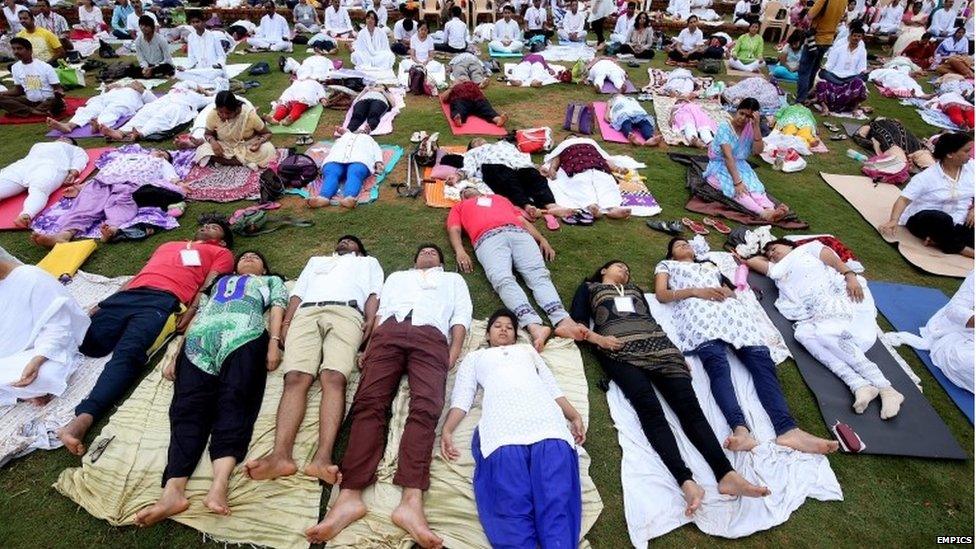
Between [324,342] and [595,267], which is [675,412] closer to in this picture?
[595,267]

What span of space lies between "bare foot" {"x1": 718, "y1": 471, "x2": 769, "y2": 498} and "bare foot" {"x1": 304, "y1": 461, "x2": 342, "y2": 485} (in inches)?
104

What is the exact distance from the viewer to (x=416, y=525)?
10.0 ft

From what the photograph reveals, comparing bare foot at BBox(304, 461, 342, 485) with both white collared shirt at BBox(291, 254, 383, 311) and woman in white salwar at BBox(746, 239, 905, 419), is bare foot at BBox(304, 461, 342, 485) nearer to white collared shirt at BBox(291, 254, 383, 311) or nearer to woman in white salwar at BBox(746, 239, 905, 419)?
white collared shirt at BBox(291, 254, 383, 311)

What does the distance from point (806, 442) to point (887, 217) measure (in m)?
5.04

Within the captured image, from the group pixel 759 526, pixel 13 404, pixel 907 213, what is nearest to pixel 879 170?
pixel 907 213

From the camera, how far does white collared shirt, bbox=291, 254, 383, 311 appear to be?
4.31 metres

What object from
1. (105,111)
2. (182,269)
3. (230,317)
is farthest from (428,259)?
(105,111)

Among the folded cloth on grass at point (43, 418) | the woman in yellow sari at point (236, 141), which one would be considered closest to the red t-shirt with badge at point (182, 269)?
the folded cloth on grass at point (43, 418)

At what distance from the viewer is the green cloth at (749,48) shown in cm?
1332

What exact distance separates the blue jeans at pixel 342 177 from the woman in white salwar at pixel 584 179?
2.77 meters

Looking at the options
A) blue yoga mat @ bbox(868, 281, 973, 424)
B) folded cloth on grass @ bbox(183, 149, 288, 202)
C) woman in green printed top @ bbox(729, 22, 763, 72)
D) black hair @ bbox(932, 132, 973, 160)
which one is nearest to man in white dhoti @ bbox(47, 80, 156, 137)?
folded cloth on grass @ bbox(183, 149, 288, 202)

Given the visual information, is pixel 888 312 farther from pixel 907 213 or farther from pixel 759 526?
pixel 759 526

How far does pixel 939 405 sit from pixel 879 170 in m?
5.28

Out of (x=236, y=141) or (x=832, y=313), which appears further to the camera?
(x=236, y=141)
